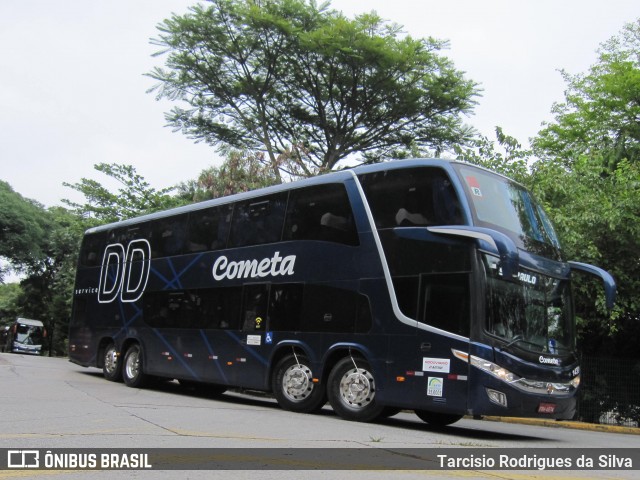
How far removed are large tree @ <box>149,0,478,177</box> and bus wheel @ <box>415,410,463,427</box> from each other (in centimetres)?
1443

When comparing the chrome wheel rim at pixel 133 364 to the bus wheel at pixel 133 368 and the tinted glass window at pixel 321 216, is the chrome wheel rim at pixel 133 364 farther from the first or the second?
the tinted glass window at pixel 321 216

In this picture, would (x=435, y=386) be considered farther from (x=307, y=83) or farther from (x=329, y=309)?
(x=307, y=83)

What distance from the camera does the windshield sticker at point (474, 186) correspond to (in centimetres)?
1107

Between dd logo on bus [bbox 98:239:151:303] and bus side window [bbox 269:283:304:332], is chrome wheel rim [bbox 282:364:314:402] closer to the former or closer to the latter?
bus side window [bbox 269:283:304:332]

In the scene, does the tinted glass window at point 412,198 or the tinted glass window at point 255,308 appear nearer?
the tinted glass window at point 412,198

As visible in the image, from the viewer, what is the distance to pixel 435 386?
1074 cm

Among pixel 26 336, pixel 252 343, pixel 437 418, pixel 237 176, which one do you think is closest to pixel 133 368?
pixel 252 343

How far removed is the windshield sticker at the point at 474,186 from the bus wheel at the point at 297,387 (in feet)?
13.8

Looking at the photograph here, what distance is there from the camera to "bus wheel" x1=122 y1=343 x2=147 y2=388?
17.4 meters

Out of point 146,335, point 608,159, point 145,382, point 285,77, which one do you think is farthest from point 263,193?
point 285,77

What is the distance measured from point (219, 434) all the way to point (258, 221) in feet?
20.6

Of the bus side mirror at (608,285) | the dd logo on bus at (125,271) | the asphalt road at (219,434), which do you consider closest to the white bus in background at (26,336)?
the dd logo on bus at (125,271)

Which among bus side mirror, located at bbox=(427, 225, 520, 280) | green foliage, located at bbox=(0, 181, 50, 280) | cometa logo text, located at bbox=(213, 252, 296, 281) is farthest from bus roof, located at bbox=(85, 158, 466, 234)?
green foliage, located at bbox=(0, 181, 50, 280)

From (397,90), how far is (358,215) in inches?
631
